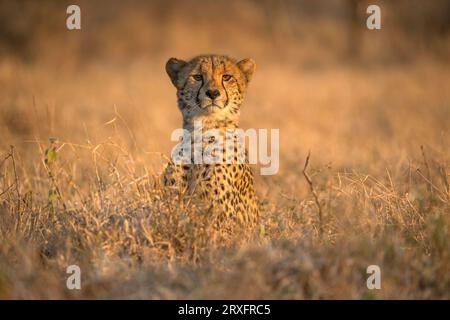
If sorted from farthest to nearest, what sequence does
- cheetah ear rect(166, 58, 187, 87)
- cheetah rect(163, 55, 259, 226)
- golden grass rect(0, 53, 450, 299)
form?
cheetah ear rect(166, 58, 187, 87), cheetah rect(163, 55, 259, 226), golden grass rect(0, 53, 450, 299)

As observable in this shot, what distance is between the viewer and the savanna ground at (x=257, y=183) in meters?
3.44

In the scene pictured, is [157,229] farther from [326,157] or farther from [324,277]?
[326,157]

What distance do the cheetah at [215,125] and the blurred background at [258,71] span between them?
1.68 feet

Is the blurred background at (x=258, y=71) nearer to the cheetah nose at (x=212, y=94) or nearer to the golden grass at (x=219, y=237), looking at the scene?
the golden grass at (x=219, y=237)

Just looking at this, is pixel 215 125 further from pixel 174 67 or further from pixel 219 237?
pixel 219 237

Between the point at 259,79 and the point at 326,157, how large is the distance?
18.1 ft

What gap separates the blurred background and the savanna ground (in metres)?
0.05

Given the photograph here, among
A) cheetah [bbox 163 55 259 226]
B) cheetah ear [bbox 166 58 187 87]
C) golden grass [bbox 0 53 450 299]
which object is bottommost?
golden grass [bbox 0 53 450 299]

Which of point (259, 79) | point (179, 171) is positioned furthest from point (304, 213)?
point (259, 79)

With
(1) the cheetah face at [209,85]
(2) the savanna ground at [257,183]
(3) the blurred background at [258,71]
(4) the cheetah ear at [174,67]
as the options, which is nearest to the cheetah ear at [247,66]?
(1) the cheetah face at [209,85]

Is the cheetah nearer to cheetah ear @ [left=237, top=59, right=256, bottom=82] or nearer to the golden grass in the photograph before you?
cheetah ear @ [left=237, top=59, right=256, bottom=82]

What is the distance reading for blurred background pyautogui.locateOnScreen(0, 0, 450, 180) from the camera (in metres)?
7.75

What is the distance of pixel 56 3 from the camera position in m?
14.3

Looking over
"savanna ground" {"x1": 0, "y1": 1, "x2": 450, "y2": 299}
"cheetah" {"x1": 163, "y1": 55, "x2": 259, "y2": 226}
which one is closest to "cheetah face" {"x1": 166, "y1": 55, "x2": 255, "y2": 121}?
"cheetah" {"x1": 163, "y1": 55, "x2": 259, "y2": 226}
